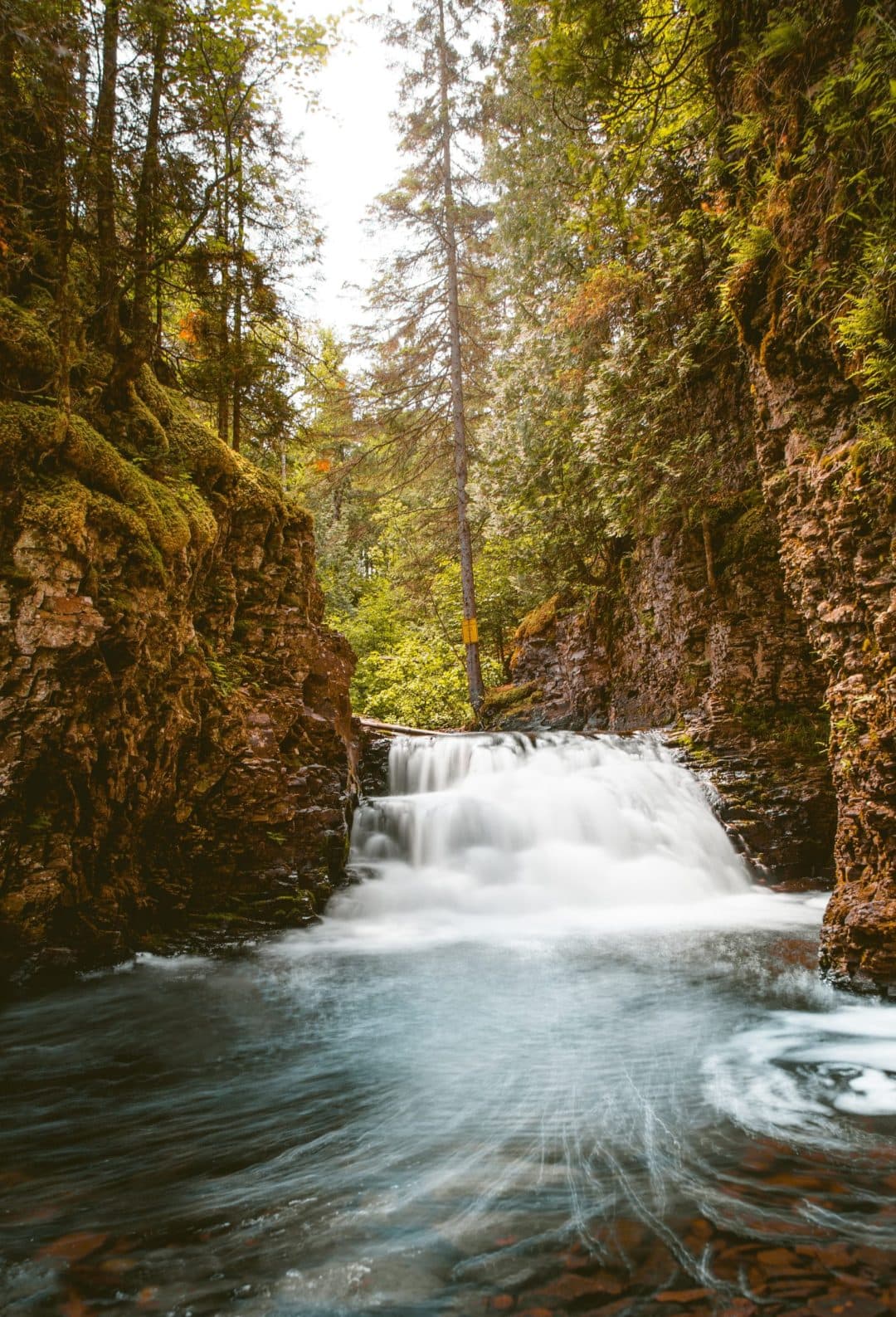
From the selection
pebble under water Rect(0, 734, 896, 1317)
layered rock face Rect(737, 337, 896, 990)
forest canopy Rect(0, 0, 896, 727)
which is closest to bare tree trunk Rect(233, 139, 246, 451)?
forest canopy Rect(0, 0, 896, 727)

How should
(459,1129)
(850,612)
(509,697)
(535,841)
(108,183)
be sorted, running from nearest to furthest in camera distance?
(459,1129) → (850,612) → (108,183) → (535,841) → (509,697)

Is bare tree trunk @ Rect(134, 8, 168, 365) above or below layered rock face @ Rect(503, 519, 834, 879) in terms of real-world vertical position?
above

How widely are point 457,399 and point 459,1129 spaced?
1578 cm

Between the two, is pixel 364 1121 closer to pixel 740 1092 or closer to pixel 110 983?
pixel 740 1092

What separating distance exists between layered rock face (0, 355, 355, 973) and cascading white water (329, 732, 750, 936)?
0.94m

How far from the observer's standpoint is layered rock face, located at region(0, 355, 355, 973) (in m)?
4.45

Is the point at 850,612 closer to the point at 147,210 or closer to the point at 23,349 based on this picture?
the point at 23,349

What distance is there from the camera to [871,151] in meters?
3.84

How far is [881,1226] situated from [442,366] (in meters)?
17.8

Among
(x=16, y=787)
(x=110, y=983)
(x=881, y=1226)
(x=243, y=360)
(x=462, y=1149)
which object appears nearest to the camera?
(x=881, y=1226)

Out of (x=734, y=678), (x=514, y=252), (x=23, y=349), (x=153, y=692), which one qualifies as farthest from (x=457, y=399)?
(x=153, y=692)

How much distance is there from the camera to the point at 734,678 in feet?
31.2

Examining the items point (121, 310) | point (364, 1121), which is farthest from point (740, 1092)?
point (121, 310)

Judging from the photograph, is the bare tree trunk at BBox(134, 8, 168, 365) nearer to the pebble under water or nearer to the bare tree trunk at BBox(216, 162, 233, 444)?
the bare tree trunk at BBox(216, 162, 233, 444)
